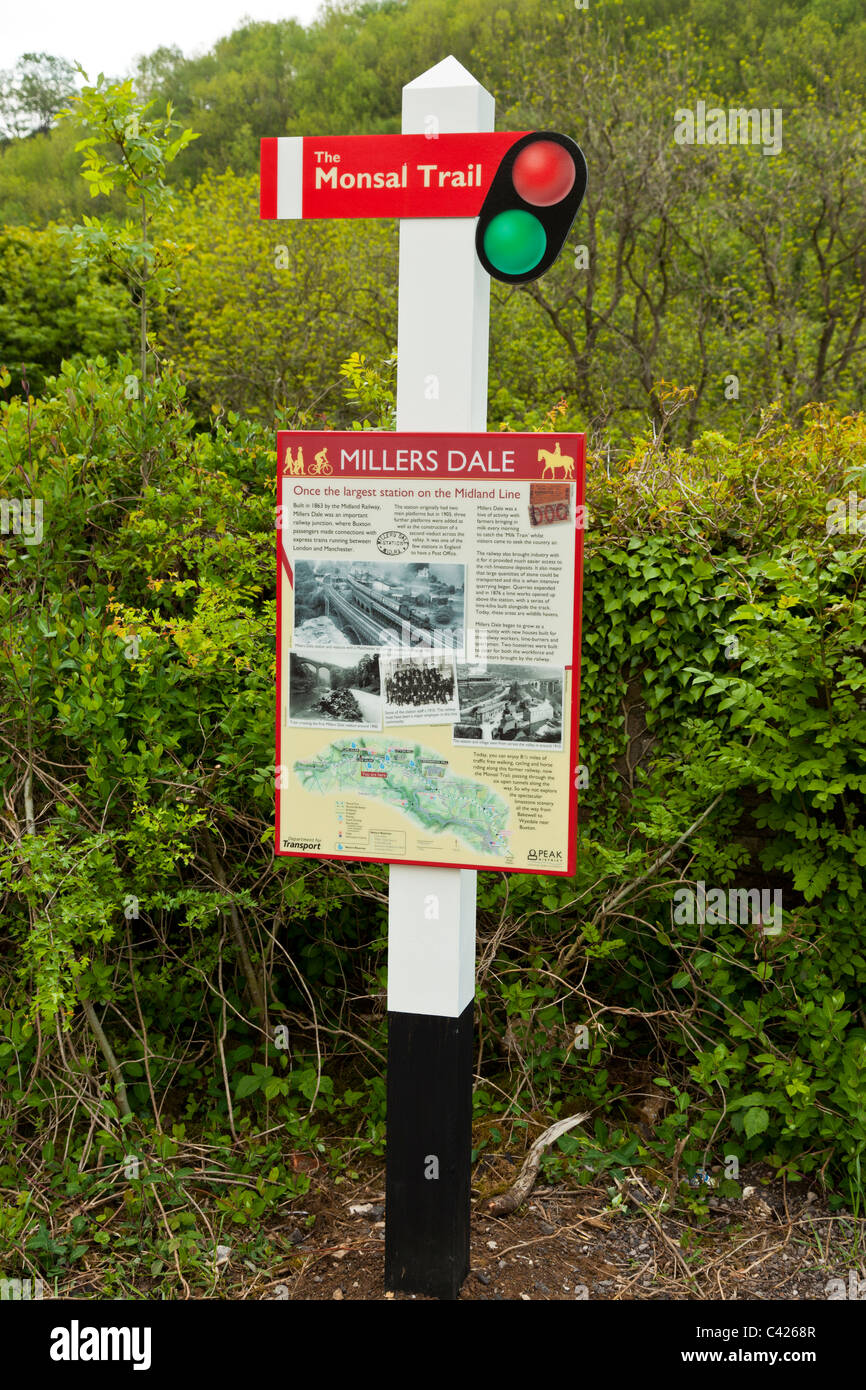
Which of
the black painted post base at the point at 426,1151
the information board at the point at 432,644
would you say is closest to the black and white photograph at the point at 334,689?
the information board at the point at 432,644

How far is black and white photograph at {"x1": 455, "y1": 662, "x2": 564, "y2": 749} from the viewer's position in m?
2.74

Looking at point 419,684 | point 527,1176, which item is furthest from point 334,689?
point 527,1176

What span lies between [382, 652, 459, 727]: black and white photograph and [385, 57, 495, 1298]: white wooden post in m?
0.40

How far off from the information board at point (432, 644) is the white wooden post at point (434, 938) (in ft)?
0.41

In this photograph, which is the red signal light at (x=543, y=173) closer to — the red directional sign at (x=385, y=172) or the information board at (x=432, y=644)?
the red directional sign at (x=385, y=172)

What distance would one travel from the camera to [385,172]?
2680 mm

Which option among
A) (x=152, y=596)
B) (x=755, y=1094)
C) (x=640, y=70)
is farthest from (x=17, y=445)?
(x=640, y=70)

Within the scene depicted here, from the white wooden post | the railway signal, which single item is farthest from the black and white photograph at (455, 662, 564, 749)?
the railway signal

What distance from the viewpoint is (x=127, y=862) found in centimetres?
396

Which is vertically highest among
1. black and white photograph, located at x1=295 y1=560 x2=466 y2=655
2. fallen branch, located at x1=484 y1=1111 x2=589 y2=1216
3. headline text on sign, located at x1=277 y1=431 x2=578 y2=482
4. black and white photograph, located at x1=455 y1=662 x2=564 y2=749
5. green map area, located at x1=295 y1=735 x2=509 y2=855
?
headline text on sign, located at x1=277 y1=431 x2=578 y2=482

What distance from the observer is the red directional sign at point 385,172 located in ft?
8.66

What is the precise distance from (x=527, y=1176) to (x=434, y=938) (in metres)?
1.18

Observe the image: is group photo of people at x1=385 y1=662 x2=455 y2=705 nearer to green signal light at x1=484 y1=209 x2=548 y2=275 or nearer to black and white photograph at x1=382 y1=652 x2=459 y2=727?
black and white photograph at x1=382 y1=652 x2=459 y2=727

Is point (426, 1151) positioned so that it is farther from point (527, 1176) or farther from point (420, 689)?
point (420, 689)
